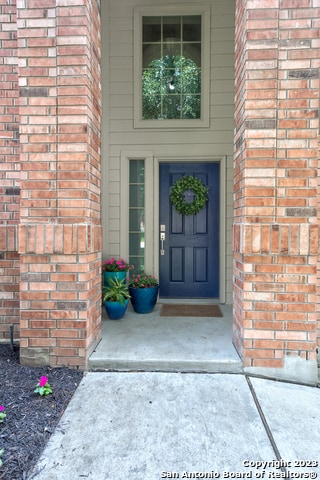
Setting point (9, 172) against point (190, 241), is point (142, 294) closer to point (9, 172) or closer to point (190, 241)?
point (190, 241)

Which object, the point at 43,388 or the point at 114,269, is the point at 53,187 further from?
the point at 114,269

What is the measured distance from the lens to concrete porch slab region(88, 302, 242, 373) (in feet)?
7.55

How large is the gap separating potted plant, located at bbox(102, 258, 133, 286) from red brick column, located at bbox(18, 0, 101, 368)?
5.03 ft

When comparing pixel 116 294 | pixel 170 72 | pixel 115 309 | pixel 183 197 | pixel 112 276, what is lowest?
pixel 115 309

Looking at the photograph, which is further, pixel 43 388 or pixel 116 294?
pixel 116 294

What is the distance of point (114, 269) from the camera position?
3938mm

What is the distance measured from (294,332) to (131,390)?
122 cm

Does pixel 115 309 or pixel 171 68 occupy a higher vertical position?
pixel 171 68

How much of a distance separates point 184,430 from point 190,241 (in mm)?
2785

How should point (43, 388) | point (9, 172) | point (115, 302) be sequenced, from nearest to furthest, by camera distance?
1. point (43, 388)
2. point (9, 172)
3. point (115, 302)

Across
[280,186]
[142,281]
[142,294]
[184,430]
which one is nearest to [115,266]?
[142,281]

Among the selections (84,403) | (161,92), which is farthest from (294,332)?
(161,92)

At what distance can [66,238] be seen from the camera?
2.29 metres

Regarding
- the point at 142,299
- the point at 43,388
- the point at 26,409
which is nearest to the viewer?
the point at 26,409
